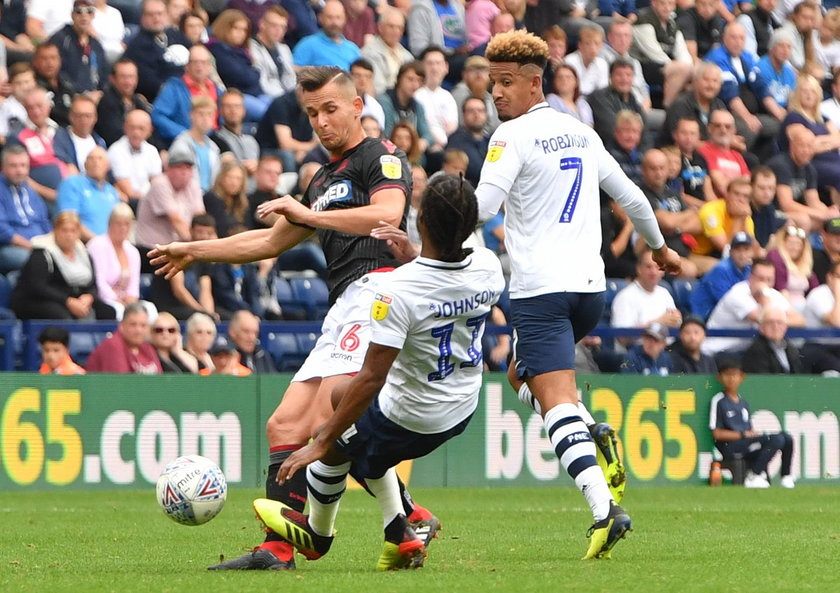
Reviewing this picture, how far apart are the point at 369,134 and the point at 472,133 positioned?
8.89ft

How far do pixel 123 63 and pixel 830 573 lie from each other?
1091 centimetres

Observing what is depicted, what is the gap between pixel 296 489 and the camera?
24.6ft

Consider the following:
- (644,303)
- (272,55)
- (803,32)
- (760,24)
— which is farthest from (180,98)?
(803,32)

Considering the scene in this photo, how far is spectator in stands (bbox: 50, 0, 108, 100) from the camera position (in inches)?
642

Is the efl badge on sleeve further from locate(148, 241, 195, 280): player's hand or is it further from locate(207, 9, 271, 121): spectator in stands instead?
locate(207, 9, 271, 121): spectator in stands

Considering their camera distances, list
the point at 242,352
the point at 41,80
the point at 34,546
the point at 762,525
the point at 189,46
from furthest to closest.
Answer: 1. the point at 189,46
2. the point at 41,80
3. the point at 242,352
4. the point at 762,525
5. the point at 34,546

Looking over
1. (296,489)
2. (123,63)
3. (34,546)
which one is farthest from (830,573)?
(123,63)

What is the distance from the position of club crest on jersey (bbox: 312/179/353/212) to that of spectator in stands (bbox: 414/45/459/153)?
10320 mm

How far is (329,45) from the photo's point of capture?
59.7ft

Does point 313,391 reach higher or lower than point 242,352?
higher

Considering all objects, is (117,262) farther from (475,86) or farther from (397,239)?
(397,239)

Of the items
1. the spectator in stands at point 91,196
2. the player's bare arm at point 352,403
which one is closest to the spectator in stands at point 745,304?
the spectator in stands at point 91,196

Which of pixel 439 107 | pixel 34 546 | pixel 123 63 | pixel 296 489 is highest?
pixel 296 489

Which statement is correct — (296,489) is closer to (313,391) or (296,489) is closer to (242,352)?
(313,391)
